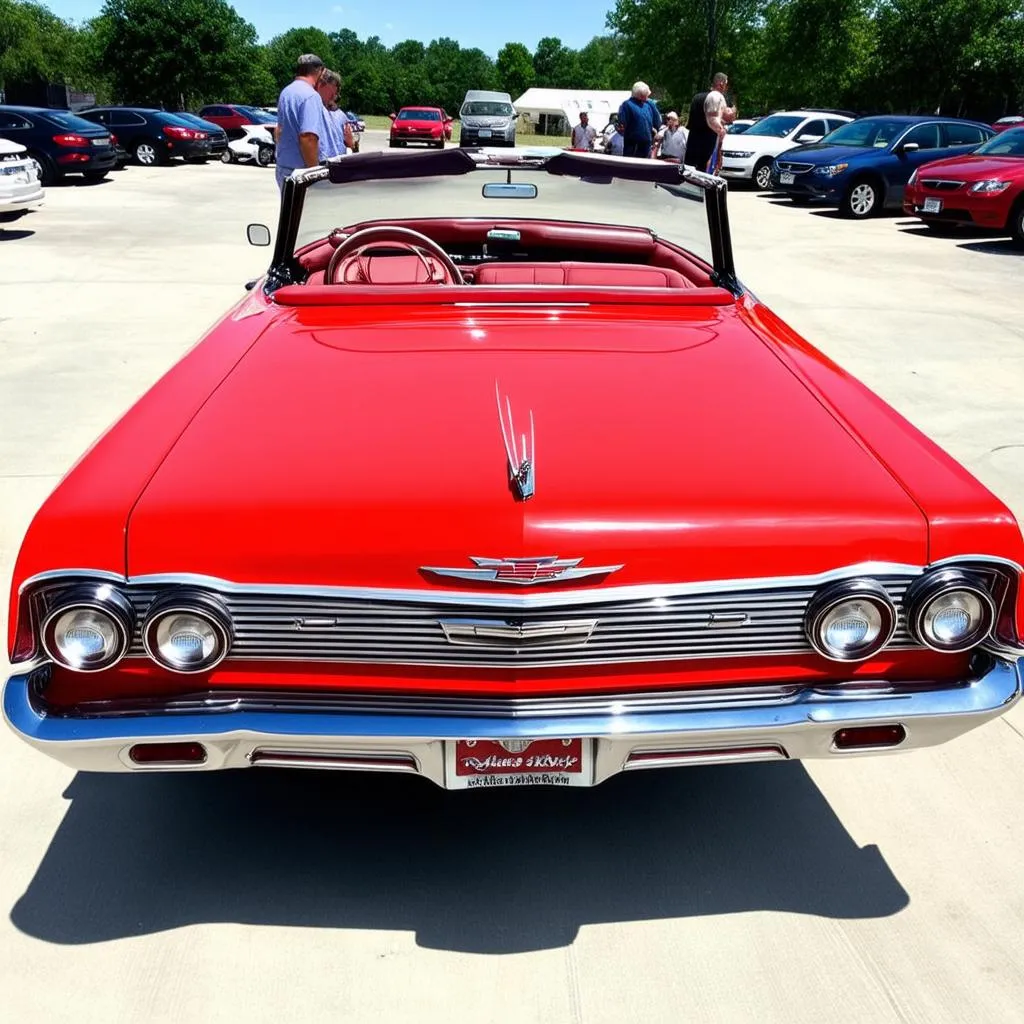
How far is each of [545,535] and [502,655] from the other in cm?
25

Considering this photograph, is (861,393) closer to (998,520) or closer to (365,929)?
(998,520)

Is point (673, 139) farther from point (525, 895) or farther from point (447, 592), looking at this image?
point (447, 592)

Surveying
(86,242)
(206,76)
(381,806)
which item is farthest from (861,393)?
(206,76)

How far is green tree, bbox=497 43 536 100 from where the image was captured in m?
111

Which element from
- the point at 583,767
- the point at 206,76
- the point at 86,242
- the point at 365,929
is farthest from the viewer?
the point at 206,76

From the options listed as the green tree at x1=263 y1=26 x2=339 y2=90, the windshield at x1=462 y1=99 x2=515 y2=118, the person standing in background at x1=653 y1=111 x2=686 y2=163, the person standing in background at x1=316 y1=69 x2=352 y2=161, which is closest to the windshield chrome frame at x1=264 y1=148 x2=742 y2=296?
the person standing in background at x1=316 y1=69 x2=352 y2=161

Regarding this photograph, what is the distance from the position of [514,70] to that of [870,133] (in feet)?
342

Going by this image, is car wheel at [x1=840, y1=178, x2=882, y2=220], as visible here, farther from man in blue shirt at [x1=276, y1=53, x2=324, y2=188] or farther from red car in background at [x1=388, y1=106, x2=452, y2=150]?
red car in background at [x1=388, y1=106, x2=452, y2=150]

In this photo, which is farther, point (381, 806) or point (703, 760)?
point (381, 806)

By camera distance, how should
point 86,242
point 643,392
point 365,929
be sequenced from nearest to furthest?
1. point 365,929
2. point 643,392
3. point 86,242

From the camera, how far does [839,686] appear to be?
229 centimetres

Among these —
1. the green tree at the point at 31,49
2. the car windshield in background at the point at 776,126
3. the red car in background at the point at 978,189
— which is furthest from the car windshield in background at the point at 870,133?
the green tree at the point at 31,49

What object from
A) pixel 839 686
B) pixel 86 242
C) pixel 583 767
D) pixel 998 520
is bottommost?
pixel 86 242

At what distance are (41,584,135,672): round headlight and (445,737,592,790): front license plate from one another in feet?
2.24
